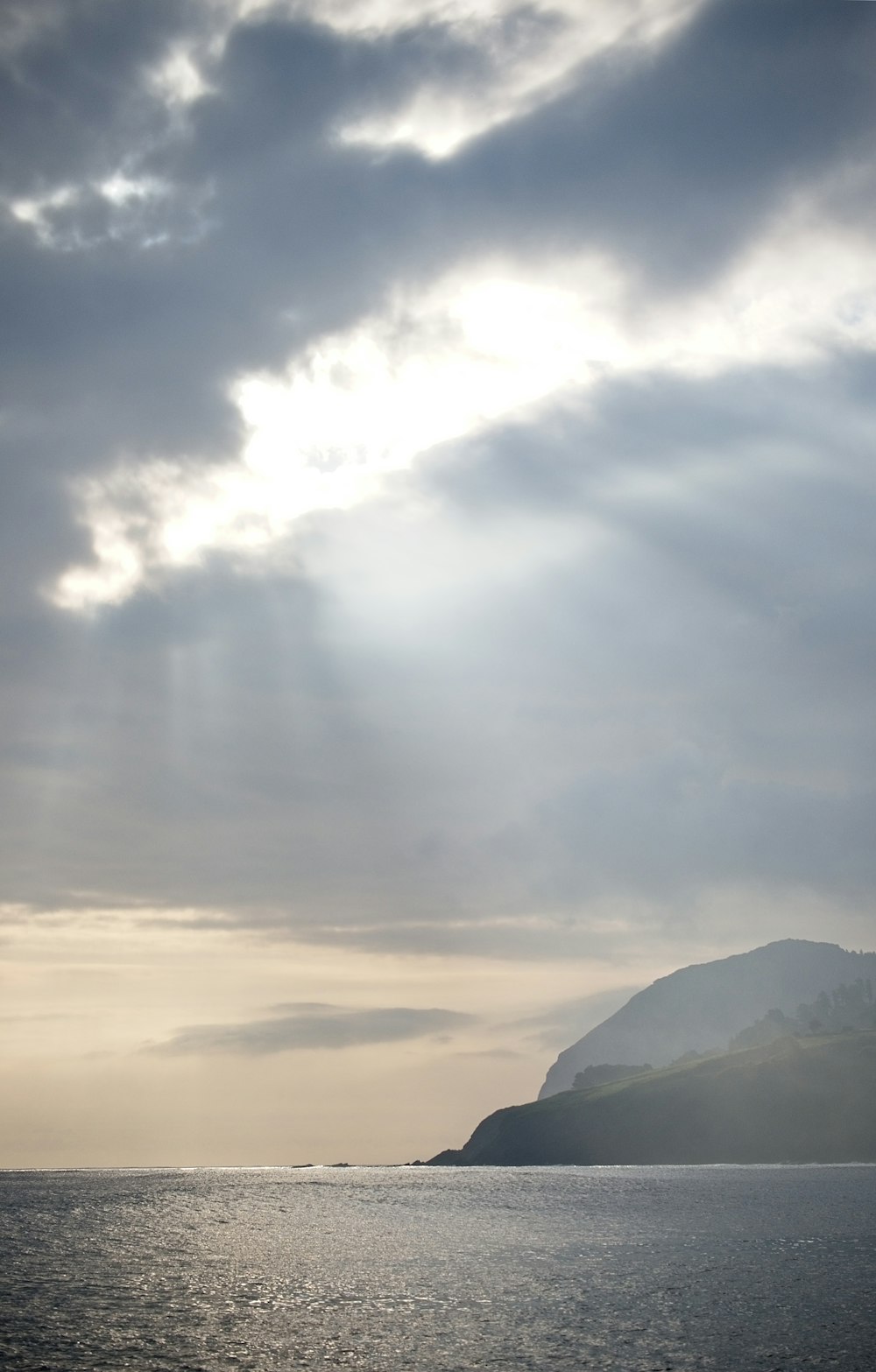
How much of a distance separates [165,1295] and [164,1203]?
122 meters

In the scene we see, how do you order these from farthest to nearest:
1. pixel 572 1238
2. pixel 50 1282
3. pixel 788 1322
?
pixel 572 1238
pixel 50 1282
pixel 788 1322

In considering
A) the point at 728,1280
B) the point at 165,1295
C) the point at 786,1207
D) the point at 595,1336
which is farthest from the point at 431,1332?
the point at 786,1207

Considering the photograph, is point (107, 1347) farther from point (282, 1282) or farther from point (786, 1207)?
point (786, 1207)

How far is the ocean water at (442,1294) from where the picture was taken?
166 ft

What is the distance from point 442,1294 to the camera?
71938 millimetres

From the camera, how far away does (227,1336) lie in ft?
180

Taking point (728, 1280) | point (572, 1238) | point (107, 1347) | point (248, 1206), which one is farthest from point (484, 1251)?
point (248, 1206)

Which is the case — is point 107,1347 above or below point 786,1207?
above

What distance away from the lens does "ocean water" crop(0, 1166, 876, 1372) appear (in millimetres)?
50469

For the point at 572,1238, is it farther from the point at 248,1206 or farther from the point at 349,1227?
the point at 248,1206

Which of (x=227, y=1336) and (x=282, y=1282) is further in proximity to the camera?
(x=282, y=1282)

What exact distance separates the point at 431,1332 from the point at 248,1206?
13302cm

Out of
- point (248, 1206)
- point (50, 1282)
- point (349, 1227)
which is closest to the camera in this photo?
point (50, 1282)

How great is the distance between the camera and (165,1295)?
6912 cm
